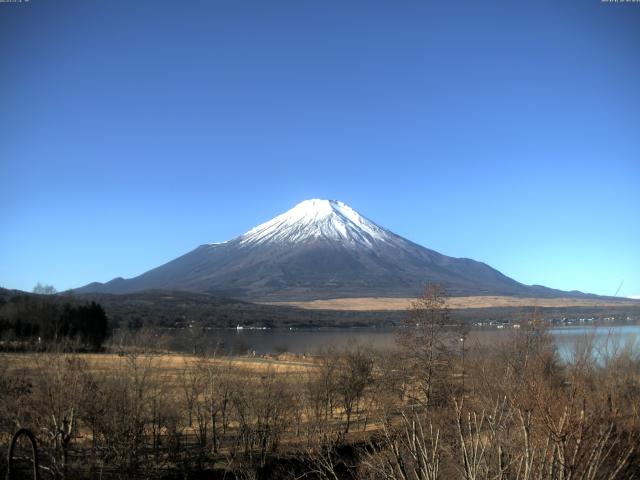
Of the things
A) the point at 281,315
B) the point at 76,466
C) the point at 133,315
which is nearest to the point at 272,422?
the point at 76,466

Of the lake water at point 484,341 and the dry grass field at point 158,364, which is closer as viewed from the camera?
the lake water at point 484,341

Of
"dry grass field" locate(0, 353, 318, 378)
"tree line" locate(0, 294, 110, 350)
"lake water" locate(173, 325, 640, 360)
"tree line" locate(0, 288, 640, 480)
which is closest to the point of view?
"tree line" locate(0, 288, 640, 480)

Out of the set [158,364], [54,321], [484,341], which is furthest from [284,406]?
[54,321]

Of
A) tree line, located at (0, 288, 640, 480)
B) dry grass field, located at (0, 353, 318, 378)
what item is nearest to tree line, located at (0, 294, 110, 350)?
dry grass field, located at (0, 353, 318, 378)

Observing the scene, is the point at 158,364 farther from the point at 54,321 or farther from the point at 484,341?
the point at 54,321

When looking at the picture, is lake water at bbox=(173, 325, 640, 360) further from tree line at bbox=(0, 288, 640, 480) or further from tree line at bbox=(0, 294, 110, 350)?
tree line at bbox=(0, 294, 110, 350)

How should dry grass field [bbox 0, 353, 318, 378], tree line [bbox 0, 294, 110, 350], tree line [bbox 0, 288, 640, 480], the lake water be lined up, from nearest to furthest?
tree line [bbox 0, 288, 640, 480]
the lake water
dry grass field [bbox 0, 353, 318, 378]
tree line [bbox 0, 294, 110, 350]

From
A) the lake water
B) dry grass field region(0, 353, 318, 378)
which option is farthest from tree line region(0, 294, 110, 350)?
dry grass field region(0, 353, 318, 378)

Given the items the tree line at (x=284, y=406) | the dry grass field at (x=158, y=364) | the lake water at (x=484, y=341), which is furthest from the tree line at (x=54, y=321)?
the tree line at (x=284, y=406)

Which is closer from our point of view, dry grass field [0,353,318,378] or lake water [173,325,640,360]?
lake water [173,325,640,360]

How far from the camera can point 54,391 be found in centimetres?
1688

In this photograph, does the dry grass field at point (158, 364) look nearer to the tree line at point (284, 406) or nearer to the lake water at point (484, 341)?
the tree line at point (284, 406)

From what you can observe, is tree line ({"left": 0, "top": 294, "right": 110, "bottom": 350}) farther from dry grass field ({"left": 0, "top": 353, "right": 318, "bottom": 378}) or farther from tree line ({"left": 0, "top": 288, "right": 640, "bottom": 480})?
tree line ({"left": 0, "top": 288, "right": 640, "bottom": 480})

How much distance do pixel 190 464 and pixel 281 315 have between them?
468 feet
